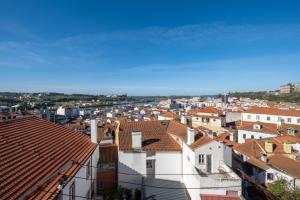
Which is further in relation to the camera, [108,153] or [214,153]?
[108,153]

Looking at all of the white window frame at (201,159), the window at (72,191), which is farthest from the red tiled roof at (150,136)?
the window at (72,191)

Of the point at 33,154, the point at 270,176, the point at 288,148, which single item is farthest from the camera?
the point at 288,148

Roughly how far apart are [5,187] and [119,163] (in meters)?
16.0

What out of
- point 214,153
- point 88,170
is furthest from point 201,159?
point 88,170

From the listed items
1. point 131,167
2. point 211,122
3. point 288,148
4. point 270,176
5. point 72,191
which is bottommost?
point 270,176

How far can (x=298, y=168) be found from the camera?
2950cm

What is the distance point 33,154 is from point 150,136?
15496 mm

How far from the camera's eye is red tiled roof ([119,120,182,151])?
25828mm

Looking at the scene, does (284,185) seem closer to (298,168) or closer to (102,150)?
(298,168)

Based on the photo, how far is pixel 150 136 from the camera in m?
27.9

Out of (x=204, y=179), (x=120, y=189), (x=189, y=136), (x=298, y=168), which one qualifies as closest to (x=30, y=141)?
(x=120, y=189)

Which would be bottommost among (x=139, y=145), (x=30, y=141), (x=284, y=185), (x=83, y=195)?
(x=284, y=185)

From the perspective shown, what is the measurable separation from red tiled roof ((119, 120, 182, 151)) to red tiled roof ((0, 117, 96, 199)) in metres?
6.07

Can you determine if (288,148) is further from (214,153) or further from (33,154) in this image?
(33,154)
